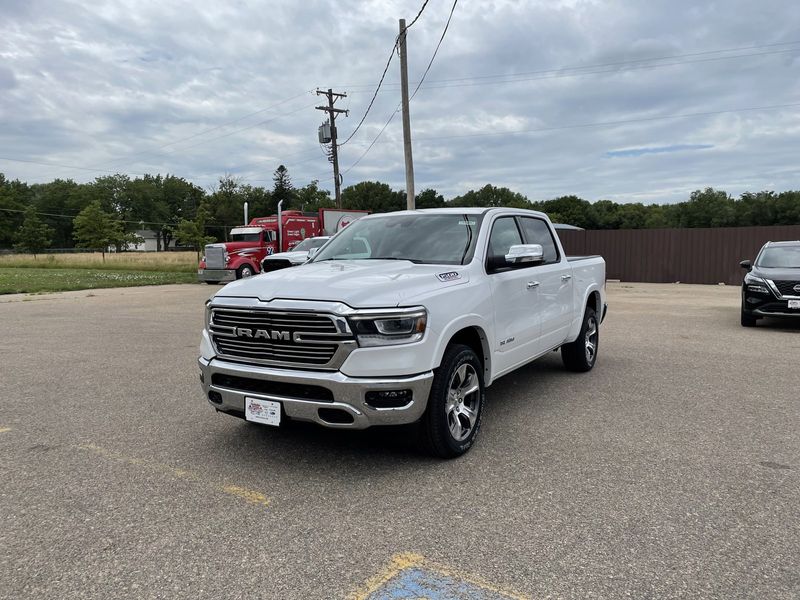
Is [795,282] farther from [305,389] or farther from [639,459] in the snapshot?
[305,389]

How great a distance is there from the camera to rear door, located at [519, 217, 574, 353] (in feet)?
18.3

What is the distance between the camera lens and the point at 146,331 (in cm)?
1036

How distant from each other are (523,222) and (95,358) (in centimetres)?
583

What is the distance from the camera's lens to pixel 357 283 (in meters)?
3.92

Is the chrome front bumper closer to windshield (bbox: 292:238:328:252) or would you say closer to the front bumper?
windshield (bbox: 292:238:328:252)

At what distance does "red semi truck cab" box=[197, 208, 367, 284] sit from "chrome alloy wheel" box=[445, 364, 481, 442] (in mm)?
20117

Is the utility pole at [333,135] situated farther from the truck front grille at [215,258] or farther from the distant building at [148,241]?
the distant building at [148,241]

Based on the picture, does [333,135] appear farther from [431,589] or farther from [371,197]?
[371,197]

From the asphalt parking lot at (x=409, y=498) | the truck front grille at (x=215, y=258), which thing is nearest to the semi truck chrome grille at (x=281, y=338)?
the asphalt parking lot at (x=409, y=498)

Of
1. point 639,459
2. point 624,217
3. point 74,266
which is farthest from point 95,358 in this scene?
point 624,217

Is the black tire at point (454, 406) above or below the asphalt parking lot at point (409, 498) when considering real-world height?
above

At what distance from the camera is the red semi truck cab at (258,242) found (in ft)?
78.2

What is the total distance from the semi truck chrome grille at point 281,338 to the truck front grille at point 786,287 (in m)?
9.20

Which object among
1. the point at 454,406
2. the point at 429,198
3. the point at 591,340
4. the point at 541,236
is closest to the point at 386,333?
the point at 454,406
